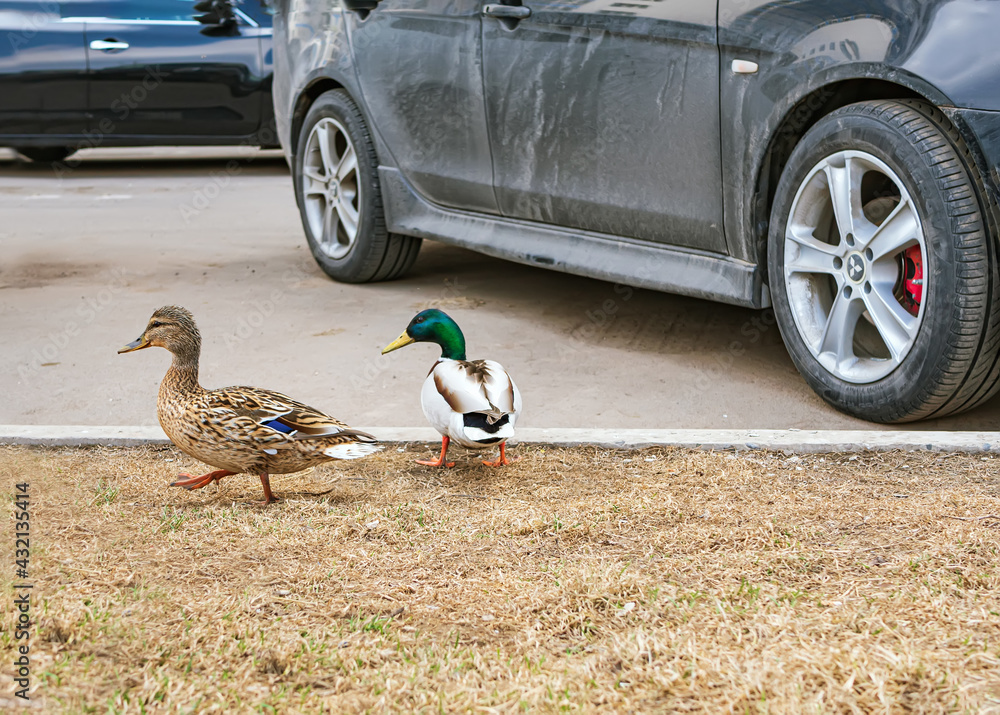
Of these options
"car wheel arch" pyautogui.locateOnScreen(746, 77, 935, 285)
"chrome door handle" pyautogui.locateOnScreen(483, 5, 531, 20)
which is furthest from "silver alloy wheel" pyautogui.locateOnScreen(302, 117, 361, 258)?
"car wheel arch" pyautogui.locateOnScreen(746, 77, 935, 285)

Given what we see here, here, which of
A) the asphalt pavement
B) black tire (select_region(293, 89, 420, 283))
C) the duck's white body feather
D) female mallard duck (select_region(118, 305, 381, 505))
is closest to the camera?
female mallard duck (select_region(118, 305, 381, 505))

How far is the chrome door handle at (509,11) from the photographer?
477 centimetres

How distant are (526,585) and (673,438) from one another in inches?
46.6

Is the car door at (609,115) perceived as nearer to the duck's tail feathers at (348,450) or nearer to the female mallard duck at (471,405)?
Result: the female mallard duck at (471,405)

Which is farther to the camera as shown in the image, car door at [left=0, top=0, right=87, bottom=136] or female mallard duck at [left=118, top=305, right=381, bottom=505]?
car door at [left=0, top=0, right=87, bottom=136]

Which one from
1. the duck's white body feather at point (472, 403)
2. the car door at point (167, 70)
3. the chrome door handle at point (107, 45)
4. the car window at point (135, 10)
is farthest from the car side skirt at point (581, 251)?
the car window at point (135, 10)

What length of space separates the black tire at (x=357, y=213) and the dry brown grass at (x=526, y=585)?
259cm

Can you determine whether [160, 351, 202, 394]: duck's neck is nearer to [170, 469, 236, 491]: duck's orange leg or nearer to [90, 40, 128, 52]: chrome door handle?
[170, 469, 236, 491]: duck's orange leg

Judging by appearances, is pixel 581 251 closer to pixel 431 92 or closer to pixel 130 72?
pixel 431 92

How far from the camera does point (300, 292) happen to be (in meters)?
6.23

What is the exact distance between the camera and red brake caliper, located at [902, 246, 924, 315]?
3.72 meters

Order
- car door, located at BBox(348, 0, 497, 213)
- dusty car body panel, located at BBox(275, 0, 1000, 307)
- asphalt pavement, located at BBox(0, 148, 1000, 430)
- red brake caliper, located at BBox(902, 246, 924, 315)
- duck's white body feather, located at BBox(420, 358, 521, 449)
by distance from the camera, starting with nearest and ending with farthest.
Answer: duck's white body feather, located at BBox(420, 358, 521, 449)
dusty car body panel, located at BBox(275, 0, 1000, 307)
red brake caliper, located at BBox(902, 246, 924, 315)
asphalt pavement, located at BBox(0, 148, 1000, 430)
car door, located at BBox(348, 0, 497, 213)

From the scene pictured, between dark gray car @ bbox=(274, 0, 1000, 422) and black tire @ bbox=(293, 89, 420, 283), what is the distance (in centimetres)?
10

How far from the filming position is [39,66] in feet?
33.4
